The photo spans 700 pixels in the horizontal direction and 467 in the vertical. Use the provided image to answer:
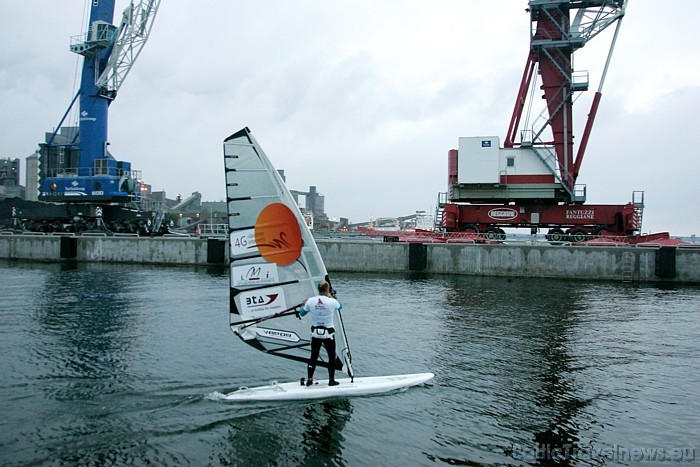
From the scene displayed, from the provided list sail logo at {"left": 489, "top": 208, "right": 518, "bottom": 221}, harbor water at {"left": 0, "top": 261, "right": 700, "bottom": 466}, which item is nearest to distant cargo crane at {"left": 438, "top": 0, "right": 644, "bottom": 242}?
sail logo at {"left": 489, "top": 208, "right": 518, "bottom": 221}

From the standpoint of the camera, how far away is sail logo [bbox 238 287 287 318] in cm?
934

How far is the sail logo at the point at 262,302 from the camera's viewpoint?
934 cm

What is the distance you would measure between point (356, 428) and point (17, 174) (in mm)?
137366

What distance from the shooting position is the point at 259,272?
9.26 m

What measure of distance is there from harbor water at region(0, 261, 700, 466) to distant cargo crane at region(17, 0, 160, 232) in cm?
2517

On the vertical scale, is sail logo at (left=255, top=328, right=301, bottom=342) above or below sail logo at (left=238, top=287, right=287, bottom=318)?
below

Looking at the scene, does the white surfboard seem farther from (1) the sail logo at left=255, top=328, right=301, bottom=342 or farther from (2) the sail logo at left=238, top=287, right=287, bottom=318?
(2) the sail logo at left=238, top=287, right=287, bottom=318

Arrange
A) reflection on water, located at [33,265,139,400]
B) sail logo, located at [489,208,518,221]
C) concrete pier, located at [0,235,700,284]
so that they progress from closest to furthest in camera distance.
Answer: reflection on water, located at [33,265,139,400] < concrete pier, located at [0,235,700,284] < sail logo, located at [489,208,518,221]

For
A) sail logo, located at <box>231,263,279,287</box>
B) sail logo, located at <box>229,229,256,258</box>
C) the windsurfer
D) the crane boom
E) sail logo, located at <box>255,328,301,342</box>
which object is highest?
the crane boom

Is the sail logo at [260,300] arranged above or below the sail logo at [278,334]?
above

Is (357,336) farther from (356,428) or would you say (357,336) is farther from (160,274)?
(160,274)

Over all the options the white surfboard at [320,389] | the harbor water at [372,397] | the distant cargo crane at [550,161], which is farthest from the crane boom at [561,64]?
the white surfboard at [320,389]

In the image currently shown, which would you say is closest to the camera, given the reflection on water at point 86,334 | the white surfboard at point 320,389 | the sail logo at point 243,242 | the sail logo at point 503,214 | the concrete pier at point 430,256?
the sail logo at point 243,242

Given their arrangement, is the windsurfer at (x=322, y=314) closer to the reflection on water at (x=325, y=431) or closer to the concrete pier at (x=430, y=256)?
the reflection on water at (x=325, y=431)
